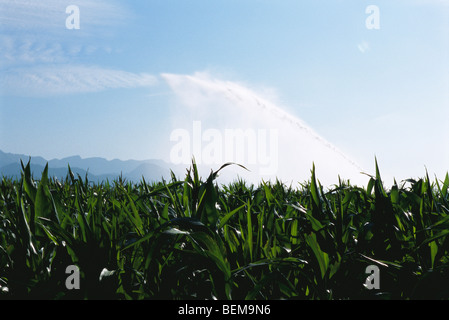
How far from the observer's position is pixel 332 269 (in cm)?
155

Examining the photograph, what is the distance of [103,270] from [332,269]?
84 centimetres

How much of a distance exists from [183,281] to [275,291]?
362 mm

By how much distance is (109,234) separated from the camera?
1.65 metres

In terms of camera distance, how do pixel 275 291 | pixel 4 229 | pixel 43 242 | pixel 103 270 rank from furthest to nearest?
pixel 4 229
pixel 43 242
pixel 275 291
pixel 103 270

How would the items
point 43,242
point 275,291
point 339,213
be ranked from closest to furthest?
point 275,291 → point 339,213 → point 43,242

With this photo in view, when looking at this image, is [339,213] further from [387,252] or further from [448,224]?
[448,224]

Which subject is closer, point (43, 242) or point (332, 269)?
point (332, 269)
